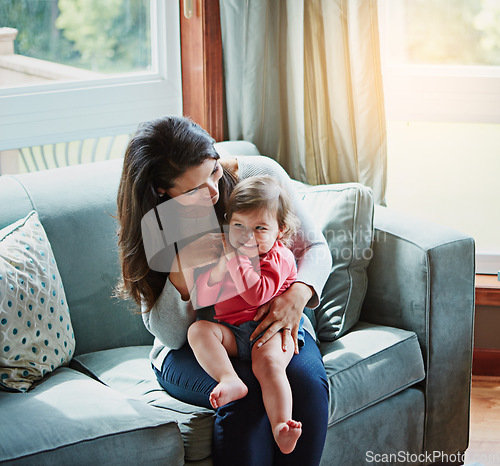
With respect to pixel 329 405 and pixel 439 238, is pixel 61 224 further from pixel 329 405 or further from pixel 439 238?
pixel 439 238

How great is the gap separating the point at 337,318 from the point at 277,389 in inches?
20.2

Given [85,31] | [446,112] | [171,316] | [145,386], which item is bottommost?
[145,386]

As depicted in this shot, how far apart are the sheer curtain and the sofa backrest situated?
2.63 feet

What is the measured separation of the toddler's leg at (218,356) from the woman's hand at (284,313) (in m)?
0.07

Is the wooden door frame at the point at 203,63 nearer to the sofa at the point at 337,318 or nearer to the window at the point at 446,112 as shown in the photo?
the sofa at the point at 337,318

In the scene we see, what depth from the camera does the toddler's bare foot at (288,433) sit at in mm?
1520

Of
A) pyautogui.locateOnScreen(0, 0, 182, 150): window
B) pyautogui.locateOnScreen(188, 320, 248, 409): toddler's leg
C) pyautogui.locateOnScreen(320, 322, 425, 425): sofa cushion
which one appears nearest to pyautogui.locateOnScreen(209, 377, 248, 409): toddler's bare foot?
pyautogui.locateOnScreen(188, 320, 248, 409): toddler's leg

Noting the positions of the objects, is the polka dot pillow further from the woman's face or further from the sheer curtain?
the sheer curtain

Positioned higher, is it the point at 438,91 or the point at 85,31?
the point at 85,31

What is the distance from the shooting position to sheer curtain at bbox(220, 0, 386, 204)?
8.18 feet

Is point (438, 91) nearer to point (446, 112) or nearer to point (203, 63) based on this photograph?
point (446, 112)

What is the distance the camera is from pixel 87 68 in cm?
259

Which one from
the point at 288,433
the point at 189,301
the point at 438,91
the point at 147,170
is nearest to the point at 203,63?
the point at 438,91

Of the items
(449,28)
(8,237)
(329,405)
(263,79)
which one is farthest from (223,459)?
(449,28)
